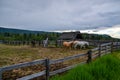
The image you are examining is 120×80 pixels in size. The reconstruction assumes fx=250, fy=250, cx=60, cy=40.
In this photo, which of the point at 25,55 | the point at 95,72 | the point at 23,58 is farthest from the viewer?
the point at 25,55

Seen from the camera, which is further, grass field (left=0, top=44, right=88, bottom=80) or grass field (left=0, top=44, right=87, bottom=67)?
grass field (left=0, top=44, right=87, bottom=67)

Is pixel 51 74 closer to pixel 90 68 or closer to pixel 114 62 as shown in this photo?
pixel 90 68

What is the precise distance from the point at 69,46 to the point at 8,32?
241ft

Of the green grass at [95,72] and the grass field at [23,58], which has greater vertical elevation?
the green grass at [95,72]

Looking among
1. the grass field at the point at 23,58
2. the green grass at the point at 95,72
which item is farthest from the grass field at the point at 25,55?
the green grass at the point at 95,72

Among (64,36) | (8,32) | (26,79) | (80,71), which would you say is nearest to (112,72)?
(80,71)

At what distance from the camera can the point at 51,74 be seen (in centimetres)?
852

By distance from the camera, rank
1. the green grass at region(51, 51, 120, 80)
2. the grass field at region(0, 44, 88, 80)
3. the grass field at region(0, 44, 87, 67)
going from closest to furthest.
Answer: the green grass at region(51, 51, 120, 80)
the grass field at region(0, 44, 88, 80)
the grass field at region(0, 44, 87, 67)

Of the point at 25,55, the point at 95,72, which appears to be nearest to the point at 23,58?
the point at 25,55

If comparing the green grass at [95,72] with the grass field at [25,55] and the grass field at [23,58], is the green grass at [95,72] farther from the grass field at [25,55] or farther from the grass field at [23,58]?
the grass field at [25,55]

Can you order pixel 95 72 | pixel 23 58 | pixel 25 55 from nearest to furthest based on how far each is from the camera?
pixel 95 72, pixel 23 58, pixel 25 55

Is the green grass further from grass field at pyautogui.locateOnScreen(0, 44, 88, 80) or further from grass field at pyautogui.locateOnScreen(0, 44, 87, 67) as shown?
grass field at pyautogui.locateOnScreen(0, 44, 87, 67)

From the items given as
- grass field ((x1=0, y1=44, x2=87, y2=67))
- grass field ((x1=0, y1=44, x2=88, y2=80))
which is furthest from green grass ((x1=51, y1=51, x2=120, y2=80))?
grass field ((x1=0, y1=44, x2=87, y2=67))

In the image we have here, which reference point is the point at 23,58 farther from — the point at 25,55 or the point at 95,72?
the point at 95,72
